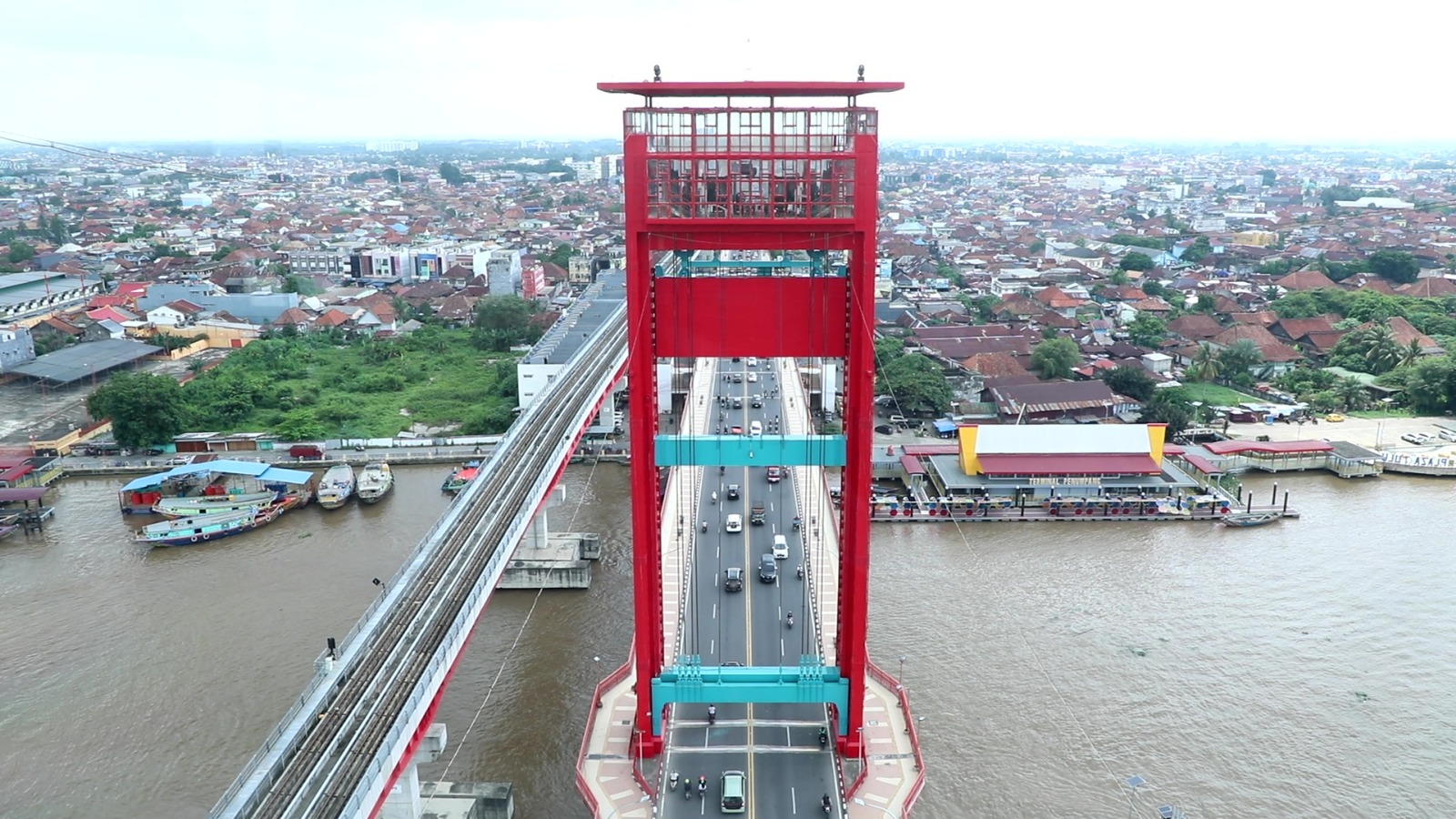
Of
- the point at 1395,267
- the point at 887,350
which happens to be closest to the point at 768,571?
the point at 887,350

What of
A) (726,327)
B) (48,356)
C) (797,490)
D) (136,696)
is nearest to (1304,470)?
(797,490)

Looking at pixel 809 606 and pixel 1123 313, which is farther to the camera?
pixel 1123 313

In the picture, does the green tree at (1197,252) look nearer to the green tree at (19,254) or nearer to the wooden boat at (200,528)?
the wooden boat at (200,528)

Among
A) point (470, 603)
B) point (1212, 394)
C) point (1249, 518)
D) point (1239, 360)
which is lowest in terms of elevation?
point (1249, 518)

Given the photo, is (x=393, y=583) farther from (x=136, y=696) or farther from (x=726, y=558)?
(x=726, y=558)

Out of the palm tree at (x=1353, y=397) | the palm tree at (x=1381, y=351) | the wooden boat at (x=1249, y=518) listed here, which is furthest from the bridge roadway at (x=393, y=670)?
the palm tree at (x=1381, y=351)

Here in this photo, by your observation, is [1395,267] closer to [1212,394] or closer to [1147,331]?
[1147,331]
